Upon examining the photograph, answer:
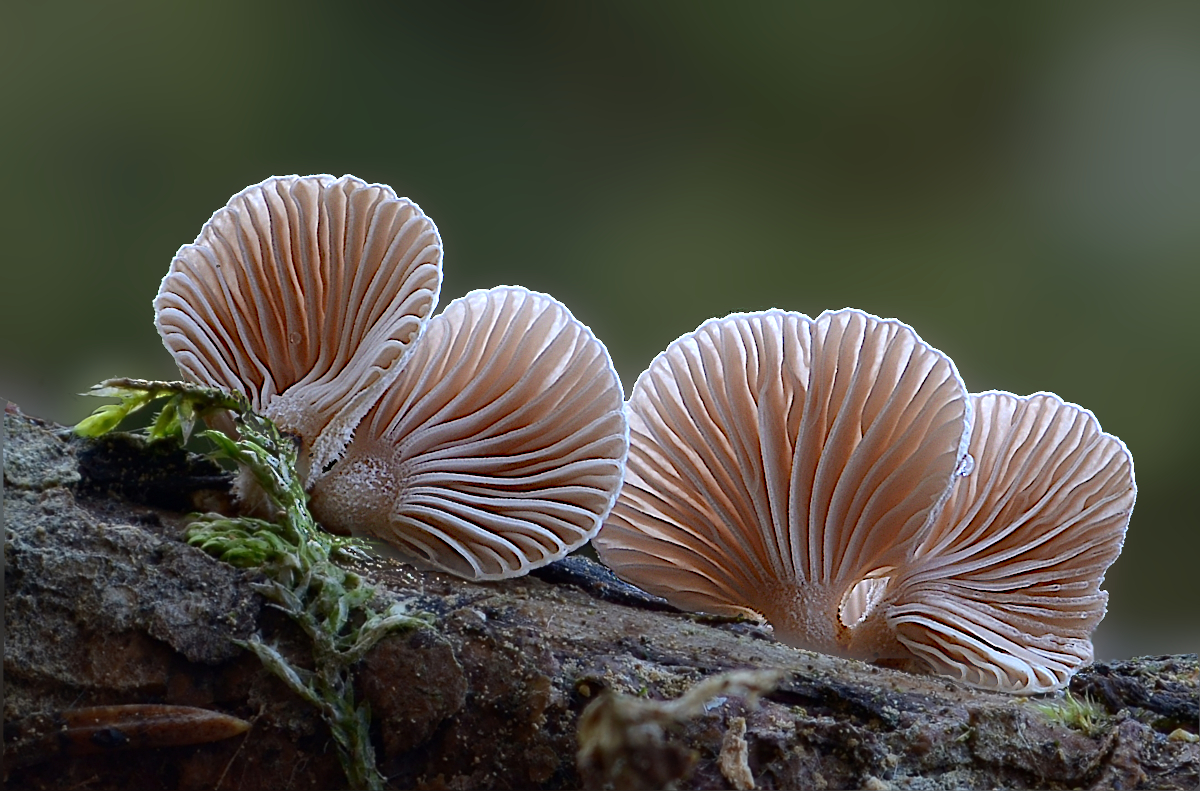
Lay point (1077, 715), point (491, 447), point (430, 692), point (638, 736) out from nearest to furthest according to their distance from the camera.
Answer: point (638, 736), point (430, 692), point (1077, 715), point (491, 447)

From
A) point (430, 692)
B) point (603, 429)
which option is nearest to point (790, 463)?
point (603, 429)

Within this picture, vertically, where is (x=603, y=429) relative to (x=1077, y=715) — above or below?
above

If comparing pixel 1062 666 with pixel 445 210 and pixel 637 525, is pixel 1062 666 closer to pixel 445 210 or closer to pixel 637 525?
pixel 637 525

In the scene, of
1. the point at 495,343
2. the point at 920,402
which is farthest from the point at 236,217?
the point at 920,402

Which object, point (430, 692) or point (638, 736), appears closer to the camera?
point (638, 736)

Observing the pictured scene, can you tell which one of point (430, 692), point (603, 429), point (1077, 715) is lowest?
point (430, 692)

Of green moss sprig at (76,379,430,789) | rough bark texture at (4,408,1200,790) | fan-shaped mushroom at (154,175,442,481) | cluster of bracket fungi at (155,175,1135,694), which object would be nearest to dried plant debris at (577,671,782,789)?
rough bark texture at (4,408,1200,790)

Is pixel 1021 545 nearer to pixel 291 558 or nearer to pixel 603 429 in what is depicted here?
pixel 603 429

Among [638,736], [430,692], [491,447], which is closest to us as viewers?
[638,736]
